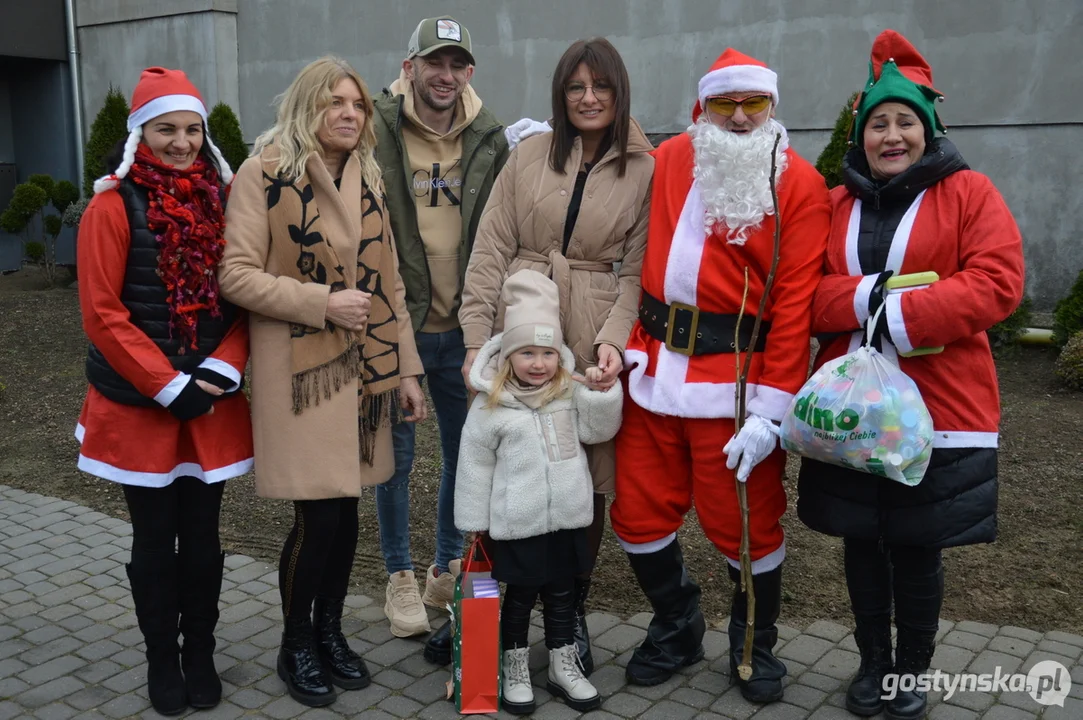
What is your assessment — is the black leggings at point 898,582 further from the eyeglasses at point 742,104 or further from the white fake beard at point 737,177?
the eyeglasses at point 742,104

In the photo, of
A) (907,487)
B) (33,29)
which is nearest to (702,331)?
(907,487)

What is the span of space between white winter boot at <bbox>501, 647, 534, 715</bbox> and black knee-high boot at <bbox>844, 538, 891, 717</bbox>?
107 cm

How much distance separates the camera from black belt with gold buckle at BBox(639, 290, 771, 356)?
133 inches

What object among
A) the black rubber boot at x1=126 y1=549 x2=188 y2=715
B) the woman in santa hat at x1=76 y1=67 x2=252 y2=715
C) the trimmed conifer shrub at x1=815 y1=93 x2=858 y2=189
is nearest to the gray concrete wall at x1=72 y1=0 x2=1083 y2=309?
the trimmed conifer shrub at x1=815 y1=93 x2=858 y2=189

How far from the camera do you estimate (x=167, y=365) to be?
3.21 meters

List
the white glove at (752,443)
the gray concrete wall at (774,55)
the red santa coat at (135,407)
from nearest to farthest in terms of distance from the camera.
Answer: the red santa coat at (135,407), the white glove at (752,443), the gray concrete wall at (774,55)

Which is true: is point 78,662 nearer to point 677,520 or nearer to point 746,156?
point 677,520

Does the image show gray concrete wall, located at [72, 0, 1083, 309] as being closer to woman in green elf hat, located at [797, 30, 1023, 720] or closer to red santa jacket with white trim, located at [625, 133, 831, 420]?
woman in green elf hat, located at [797, 30, 1023, 720]

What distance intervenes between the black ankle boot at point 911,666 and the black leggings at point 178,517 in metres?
2.27

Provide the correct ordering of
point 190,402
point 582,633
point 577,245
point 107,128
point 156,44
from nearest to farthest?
point 190,402 → point 577,245 → point 582,633 → point 107,128 → point 156,44

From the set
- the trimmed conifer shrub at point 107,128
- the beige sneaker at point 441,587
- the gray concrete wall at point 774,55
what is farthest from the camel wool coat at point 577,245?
the trimmed conifer shrub at point 107,128

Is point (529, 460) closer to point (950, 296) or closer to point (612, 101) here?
point (612, 101)

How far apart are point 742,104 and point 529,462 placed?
132cm

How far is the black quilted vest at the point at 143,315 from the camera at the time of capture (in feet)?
10.4
